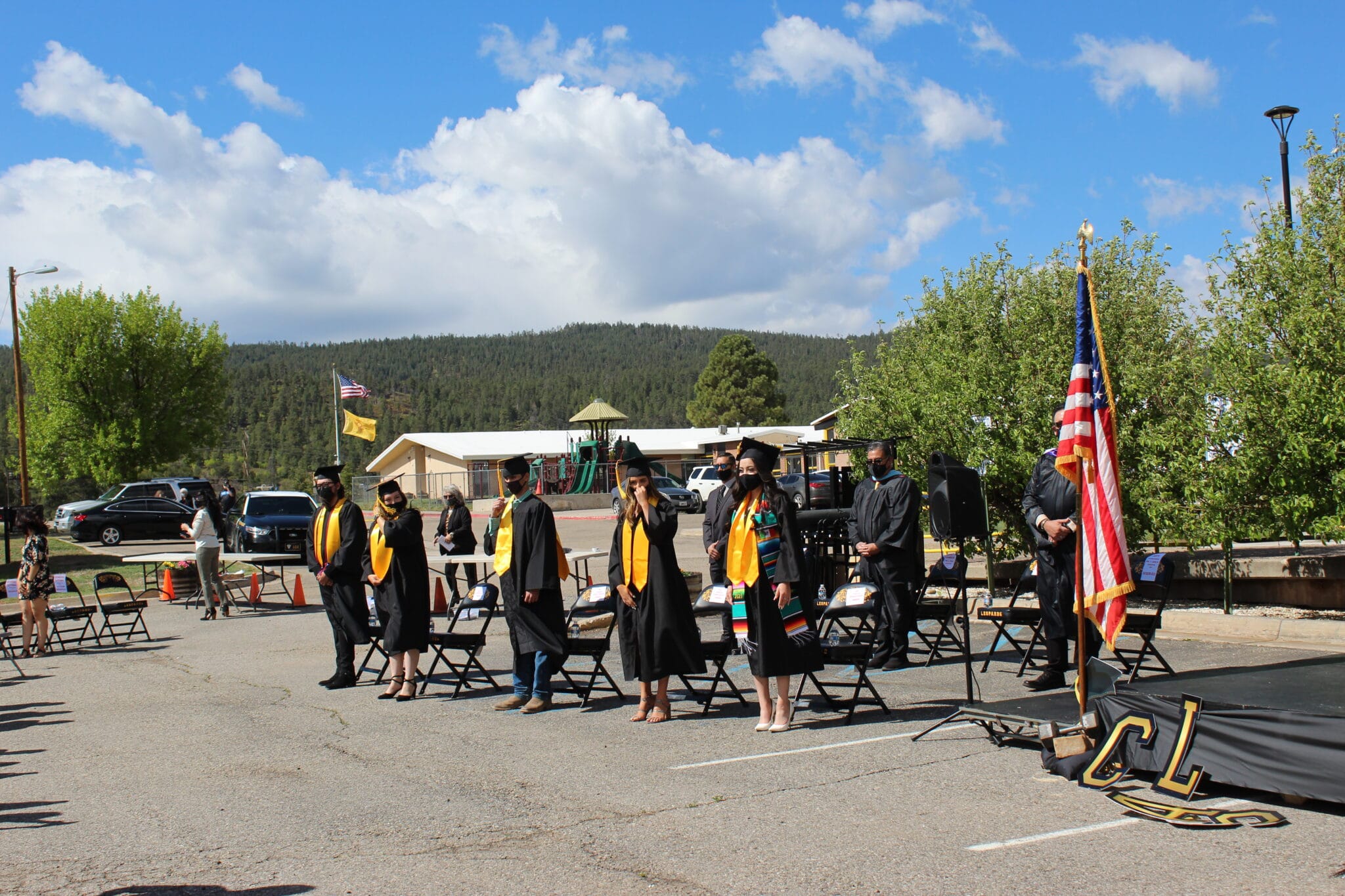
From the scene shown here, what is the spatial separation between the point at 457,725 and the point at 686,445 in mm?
58373

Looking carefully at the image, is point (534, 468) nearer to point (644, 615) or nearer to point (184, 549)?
point (184, 549)

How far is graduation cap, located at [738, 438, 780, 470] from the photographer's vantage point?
7207 millimetres

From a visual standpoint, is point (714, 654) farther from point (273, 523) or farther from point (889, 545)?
point (273, 523)

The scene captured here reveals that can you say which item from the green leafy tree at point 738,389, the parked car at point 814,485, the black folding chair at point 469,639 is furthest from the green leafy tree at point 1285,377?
the green leafy tree at point 738,389

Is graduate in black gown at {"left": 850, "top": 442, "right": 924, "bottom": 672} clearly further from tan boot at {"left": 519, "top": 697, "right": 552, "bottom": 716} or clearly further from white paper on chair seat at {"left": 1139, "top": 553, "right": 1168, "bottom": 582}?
tan boot at {"left": 519, "top": 697, "right": 552, "bottom": 716}

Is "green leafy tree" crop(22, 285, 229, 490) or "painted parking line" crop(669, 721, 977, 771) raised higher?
"green leafy tree" crop(22, 285, 229, 490)

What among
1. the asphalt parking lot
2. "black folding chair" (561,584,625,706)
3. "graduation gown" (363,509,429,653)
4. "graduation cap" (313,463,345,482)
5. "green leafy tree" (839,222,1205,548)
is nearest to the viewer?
the asphalt parking lot

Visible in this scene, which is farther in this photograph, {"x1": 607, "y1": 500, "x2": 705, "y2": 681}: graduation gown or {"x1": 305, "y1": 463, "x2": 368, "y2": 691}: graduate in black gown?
{"x1": 305, "y1": 463, "x2": 368, "y2": 691}: graduate in black gown

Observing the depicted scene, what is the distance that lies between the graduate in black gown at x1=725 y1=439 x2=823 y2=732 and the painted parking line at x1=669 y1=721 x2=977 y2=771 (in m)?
0.56

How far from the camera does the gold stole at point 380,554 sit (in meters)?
9.05

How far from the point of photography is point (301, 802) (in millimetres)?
5938

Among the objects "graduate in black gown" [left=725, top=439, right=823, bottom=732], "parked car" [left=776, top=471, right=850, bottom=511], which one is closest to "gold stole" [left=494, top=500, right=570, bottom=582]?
"graduate in black gown" [left=725, top=439, right=823, bottom=732]

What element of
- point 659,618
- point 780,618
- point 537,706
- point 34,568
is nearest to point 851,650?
point 780,618

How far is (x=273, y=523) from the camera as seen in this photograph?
22.2 meters
